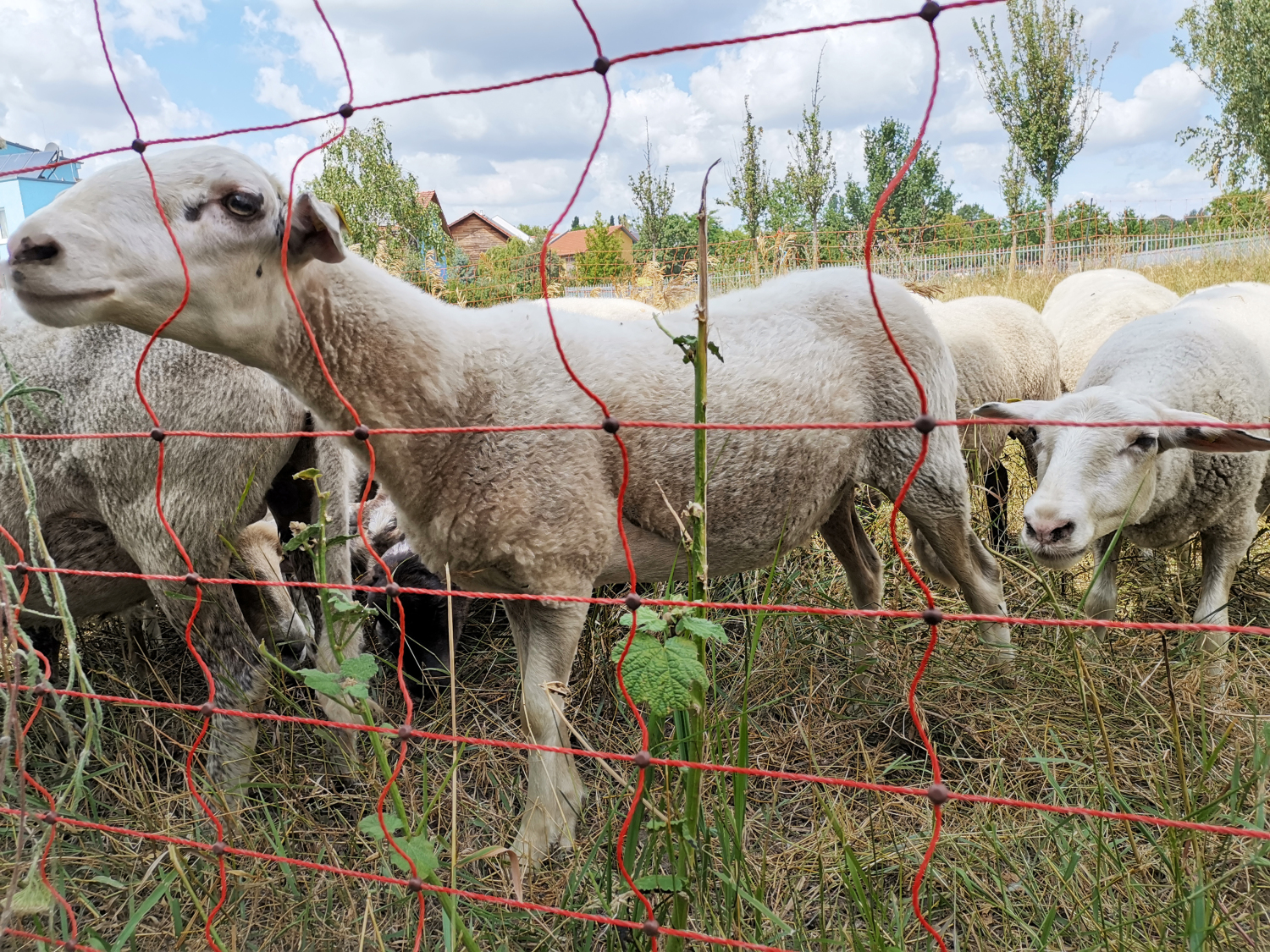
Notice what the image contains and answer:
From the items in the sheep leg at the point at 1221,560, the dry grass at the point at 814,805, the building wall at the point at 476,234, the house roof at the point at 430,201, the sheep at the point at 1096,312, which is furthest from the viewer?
the building wall at the point at 476,234

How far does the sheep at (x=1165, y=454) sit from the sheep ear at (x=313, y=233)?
191 centimetres

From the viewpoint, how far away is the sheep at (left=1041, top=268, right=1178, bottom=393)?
16.6ft

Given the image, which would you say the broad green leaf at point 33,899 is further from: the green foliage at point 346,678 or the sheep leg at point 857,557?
the sheep leg at point 857,557

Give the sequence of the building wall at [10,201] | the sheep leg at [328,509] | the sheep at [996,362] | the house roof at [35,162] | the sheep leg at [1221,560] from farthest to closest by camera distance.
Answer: the building wall at [10,201], the sheep at [996,362], the sheep leg at [1221,560], the sheep leg at [328,509], the house roof at [35,162]

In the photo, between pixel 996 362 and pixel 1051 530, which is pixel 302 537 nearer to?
pixel 1051 530

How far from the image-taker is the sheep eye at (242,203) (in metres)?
1.84

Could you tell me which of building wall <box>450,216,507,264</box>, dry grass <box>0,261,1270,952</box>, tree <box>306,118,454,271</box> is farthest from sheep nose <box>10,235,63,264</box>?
building wall <box>450,216,507,264</box>

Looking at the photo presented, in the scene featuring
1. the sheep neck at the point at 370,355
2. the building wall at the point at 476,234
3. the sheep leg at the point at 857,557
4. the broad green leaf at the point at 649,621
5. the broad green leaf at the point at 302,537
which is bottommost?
the sheep leg at the point at 857,557

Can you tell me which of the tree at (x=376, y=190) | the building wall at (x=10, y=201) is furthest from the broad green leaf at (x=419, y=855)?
the building wall at (x=10, y=201)

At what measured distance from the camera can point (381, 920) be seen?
1.79 m

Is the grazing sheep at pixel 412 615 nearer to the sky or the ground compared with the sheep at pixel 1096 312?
nearer to the ground

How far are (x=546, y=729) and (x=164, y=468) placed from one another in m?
1.27

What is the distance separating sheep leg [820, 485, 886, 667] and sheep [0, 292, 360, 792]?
5.70 feet

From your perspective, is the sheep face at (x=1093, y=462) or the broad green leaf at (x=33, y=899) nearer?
the broad green leaf at (x=33, y=899)
